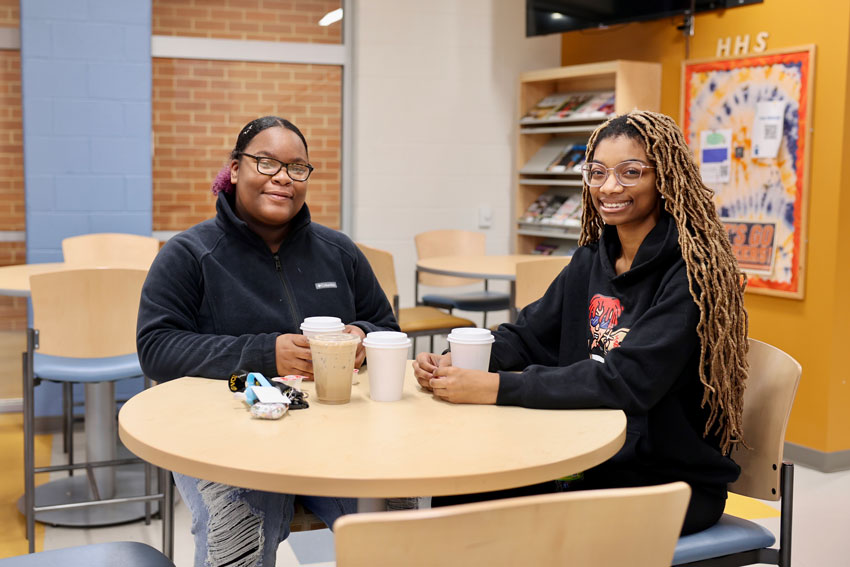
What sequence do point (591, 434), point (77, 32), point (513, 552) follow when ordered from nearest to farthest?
point (513, 552) → point (591, 434) → point (77, 32)

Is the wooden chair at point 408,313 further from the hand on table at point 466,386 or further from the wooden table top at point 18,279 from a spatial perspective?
the hand on table at point 466,386

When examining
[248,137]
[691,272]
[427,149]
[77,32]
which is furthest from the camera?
[427,149]

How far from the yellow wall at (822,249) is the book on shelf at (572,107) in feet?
3.14

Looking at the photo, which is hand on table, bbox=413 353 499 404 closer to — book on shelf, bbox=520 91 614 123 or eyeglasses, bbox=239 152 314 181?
eyeglasses, bbox=239 152 314 181

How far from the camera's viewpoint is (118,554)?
1.62 metres

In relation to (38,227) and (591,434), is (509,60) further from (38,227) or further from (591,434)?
(591,434)

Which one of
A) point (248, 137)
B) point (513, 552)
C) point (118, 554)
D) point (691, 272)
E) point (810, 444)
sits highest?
point (248, 137)

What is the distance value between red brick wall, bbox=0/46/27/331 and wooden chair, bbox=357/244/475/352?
1.80 m

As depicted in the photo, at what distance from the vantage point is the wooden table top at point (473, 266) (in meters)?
4.32

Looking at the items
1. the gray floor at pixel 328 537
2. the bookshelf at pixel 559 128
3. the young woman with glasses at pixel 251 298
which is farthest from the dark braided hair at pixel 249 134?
the bookshelf at pixel 559 128

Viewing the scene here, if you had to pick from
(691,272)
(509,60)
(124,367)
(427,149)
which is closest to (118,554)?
(691,272)

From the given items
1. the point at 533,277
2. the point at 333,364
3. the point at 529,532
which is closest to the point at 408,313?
the point at 533,277

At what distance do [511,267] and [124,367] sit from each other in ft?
6.89

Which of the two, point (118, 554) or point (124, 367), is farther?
point (124, 367)
